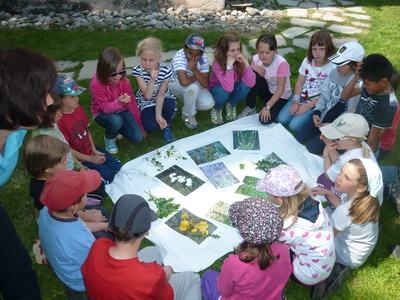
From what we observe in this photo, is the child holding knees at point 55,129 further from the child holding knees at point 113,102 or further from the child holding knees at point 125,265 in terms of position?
the child holding knees at point 125,265

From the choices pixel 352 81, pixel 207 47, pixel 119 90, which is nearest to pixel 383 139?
pixel 352 81

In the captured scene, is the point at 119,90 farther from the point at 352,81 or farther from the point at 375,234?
the point at 375,234

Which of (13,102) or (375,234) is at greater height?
(13,102)

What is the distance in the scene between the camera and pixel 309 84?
14.2ft

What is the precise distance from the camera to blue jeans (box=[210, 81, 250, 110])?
4391 millimetres

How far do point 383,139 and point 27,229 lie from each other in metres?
3.66

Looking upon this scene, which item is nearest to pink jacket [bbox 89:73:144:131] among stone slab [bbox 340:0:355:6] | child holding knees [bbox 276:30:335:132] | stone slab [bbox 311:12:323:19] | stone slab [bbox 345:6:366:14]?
child holding knees [bbox 276:30:335:132]

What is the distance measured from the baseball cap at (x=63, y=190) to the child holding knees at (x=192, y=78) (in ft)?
7.18

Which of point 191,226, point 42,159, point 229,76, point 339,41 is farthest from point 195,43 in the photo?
point 339,41

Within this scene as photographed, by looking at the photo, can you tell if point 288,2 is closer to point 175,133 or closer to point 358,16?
point 358,16

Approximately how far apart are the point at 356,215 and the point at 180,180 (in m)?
1.76

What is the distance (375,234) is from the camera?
2652mm

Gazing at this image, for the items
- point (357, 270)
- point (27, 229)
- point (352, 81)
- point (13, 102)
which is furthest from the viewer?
point (352, 81)

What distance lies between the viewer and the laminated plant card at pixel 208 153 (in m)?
3.94
